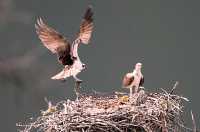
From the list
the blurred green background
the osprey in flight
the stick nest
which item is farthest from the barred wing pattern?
the blurred green background

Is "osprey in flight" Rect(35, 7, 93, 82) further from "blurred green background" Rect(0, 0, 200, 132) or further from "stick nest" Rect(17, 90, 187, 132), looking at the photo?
"blurred green background" Rect(0, 0, 200, 132)

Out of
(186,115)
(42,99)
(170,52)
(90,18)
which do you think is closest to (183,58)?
(170,52)

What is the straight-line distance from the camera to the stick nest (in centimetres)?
391

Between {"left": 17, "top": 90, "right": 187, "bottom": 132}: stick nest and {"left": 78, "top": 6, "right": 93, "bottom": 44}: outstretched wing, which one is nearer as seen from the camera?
{"left": 17, "top": 90, "right": 187, "bottom": 132}: stick nest

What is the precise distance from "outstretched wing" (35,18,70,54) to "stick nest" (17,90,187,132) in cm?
25

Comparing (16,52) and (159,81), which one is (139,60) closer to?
(159,81)

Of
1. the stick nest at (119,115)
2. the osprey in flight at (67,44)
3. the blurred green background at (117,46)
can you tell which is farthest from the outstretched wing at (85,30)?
the blurred green background at (117,46)

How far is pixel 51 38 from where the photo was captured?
4121mm

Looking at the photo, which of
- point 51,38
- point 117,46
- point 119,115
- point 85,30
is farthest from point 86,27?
point 117,46

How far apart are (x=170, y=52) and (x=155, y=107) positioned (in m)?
2.14

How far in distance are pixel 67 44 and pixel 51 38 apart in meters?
0.08

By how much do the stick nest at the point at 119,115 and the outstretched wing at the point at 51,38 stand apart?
0.25m

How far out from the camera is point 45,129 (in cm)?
402

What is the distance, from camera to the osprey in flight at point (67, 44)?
411 centimetres
